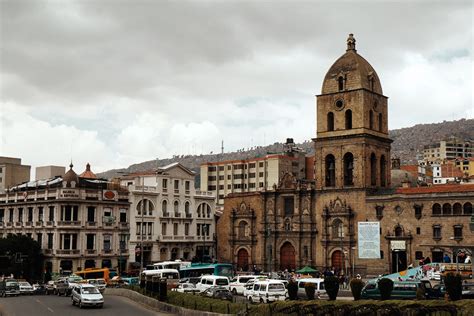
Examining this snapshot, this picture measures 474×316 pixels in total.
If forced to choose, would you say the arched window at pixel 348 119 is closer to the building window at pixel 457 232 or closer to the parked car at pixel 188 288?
the building window at pixel 457 232

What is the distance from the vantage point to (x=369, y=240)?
72250 millimetres

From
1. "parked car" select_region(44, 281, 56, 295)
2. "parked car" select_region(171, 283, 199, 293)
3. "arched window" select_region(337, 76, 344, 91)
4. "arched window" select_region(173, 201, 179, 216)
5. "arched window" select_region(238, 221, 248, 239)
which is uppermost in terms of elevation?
"arched window" select_region(337, 76, 344, 91)

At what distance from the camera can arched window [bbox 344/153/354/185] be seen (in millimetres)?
78731

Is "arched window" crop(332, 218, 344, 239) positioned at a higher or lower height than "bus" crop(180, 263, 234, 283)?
higher

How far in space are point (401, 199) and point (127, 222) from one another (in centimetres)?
3711

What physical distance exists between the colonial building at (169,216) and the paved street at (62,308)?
102 feet

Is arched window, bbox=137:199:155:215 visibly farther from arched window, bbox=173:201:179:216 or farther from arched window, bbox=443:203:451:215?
arched window, bbox=443:203:451:215

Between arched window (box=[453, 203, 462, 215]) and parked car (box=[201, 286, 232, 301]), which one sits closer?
parked car (box=[201, 286, 232, 301])

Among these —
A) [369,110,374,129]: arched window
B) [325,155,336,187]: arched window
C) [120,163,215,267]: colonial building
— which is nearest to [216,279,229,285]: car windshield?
[120,163,215,267]: colonial building

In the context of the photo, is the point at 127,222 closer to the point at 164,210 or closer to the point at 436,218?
the point at 164,210

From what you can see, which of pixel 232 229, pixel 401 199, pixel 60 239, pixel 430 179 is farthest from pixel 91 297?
pixel 430 179

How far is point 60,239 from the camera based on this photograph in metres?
78.5

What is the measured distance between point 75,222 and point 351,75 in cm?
4025

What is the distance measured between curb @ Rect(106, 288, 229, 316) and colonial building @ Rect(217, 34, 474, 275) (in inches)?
1189
